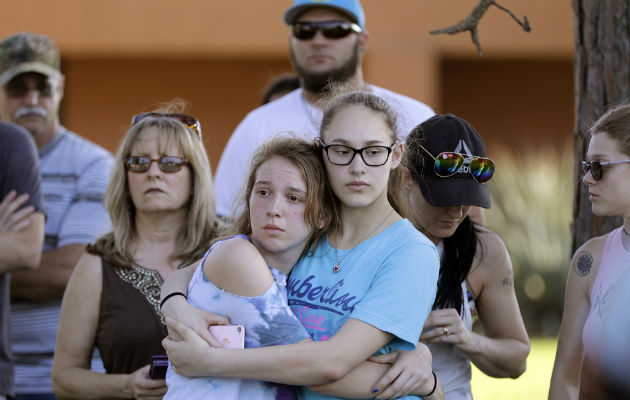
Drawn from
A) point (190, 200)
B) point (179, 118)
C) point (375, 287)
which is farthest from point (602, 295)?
point (179, 118)

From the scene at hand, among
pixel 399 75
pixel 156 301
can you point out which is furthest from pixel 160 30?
pixel 156 301

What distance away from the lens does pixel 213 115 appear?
→ 1117 cm

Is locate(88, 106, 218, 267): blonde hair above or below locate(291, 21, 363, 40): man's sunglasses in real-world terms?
below

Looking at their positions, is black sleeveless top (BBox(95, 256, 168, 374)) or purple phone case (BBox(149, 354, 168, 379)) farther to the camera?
black sleeveless top (BBox(95, 256, 168, 374))

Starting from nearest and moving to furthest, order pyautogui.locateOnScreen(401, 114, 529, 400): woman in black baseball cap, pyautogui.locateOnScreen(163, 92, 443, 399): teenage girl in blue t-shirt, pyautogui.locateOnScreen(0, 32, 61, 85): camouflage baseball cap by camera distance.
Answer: pyautogui.locateOnScreen(163, 92, 443, 399): teenage girl in blue t-shirt, pyautogui.locateOnScreen(401, 114, 529, 400): woman in black baseball cap, pyautogui.locateOnScreen(0, 32, 61, 85): camouflage baseball cap

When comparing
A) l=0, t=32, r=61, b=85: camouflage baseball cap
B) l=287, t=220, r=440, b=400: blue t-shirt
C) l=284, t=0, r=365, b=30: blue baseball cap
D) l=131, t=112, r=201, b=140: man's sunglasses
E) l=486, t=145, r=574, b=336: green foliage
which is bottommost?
l=486, t=145, r=574, b=336: green foliage

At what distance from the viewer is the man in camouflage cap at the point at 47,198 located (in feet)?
13.5

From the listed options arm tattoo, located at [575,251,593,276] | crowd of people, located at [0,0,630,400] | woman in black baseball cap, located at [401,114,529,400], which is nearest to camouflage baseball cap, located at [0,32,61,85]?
crowd of people, located at [0,0,630,400]

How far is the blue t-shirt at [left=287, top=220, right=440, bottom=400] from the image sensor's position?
2.53 metres

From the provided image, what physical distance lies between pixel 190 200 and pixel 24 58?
1.62 m

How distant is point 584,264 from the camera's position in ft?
9.48

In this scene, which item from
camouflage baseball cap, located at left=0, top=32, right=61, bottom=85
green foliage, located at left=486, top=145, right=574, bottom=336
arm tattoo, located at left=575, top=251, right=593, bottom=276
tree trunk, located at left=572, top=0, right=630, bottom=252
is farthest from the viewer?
green foliage, located at left=486, top=145, right=574, bottom=336

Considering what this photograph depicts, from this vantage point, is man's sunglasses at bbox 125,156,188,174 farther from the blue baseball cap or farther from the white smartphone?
the blue baseball cap

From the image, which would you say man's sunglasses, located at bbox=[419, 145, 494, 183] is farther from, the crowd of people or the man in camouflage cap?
the man in camouflage cap
